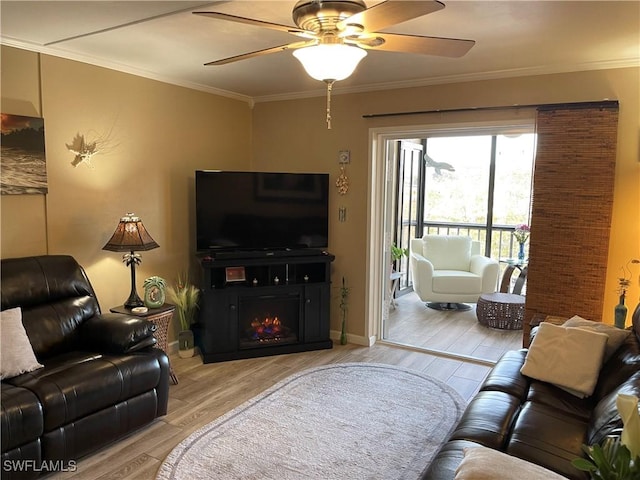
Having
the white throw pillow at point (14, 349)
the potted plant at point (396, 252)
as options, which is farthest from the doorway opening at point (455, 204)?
the white throw pillow at point (14, 349)

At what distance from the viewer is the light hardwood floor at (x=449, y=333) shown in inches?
182

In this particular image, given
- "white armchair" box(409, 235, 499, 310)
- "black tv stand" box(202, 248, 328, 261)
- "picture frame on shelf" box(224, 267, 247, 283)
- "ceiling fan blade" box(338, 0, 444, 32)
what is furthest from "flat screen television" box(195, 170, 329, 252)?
"ceiling fan blade" box(338, 0, 444, 32)

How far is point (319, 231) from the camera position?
15.2 ft

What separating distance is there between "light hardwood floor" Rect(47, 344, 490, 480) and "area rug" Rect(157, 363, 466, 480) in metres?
0.12

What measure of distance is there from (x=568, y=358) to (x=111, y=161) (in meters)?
3.53

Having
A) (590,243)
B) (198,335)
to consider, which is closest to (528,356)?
(590,243)

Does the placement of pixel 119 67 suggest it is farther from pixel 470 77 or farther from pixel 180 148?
pixel 470 77

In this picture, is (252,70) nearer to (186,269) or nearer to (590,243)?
(186,269)

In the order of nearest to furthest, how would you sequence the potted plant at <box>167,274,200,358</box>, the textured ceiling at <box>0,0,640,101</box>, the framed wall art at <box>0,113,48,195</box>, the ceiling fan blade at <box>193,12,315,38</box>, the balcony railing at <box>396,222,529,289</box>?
the ceiling fan blade at <box>193,12,315,38</box> → the textured ceiling at <box>0,0,640,101</box> → the framed wall art at <box>0,113,48,195</box> → the potted plant at <box>167,274,200,358</box> → the balcony railing at <box>396,222,529,289</box>

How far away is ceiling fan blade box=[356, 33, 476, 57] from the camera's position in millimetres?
1965

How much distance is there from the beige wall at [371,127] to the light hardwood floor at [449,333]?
67cm

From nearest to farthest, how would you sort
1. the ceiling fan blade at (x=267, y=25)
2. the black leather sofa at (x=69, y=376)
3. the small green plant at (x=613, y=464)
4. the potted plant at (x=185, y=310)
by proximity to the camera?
the small green plant at (x=613, y=464)
the ceiling fan blade at (x=267, y=25)
the black leather sofa at (x=69, y=376)
the potted plant at (x=185, y=310)

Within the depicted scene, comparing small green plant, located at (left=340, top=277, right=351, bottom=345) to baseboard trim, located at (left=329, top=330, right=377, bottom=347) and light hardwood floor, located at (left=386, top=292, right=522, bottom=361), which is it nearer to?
baseboard trim, located at (left=329, top=330, right=377, bottom=347)

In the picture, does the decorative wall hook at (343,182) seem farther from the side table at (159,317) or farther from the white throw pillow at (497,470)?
the white throw pillow at (497,470)
